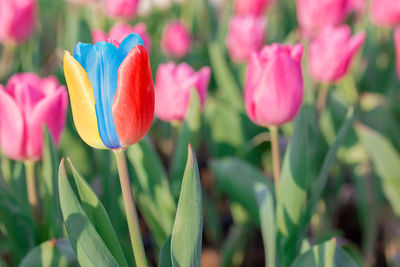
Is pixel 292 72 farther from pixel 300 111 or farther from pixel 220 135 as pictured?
pixel 220 135

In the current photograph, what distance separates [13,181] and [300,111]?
541 millimetres

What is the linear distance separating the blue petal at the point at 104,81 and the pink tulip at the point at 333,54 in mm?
627

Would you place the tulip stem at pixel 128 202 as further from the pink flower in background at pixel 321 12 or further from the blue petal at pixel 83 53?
the pink flower in background at pixel 321 12

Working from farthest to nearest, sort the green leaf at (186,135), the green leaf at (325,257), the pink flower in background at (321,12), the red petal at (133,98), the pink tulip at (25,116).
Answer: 1. the pink flower in background at (321,12)
2. the green leaf at (186,135)
3. the pink tulip at (25,116)
4. the green leaf at (325,257)
5. the red petal at (133,98)

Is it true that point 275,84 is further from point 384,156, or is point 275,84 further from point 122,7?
point 122,7

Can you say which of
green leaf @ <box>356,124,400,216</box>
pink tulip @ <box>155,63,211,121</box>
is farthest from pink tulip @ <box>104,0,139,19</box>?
green leaf @ <box>356,124,400,216</box>

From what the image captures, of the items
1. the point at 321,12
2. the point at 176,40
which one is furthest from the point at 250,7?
the point at 321,12

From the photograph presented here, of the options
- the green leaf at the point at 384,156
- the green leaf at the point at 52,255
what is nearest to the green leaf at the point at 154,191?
the green leaf at the point at 52,255

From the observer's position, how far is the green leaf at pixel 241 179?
3.24ft

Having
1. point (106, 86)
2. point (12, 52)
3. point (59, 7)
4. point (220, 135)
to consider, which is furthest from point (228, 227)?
point (59, 7)

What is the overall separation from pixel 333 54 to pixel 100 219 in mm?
636

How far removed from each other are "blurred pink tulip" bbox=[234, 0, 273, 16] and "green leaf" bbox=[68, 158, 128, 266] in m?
1.27

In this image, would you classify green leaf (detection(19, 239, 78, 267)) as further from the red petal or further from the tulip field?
the red petal

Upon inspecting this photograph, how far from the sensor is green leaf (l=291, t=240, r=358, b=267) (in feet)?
2.13
